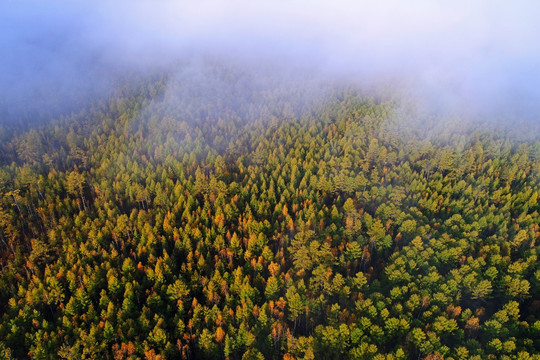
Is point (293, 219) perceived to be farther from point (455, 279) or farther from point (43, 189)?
point (43, 189)

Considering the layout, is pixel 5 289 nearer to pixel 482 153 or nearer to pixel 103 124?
pixel 103 124

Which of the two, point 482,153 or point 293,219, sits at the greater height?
point 482,153

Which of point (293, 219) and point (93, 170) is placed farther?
point (93, 170)

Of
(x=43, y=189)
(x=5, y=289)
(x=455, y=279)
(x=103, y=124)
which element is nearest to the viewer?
(x=455, y=279)

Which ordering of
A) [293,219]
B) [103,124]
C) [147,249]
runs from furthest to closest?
[103,124] < [293,219] < [147,249]

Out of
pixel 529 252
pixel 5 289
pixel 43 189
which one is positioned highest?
pixel 43 189

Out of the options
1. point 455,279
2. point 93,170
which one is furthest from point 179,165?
point 455,279
